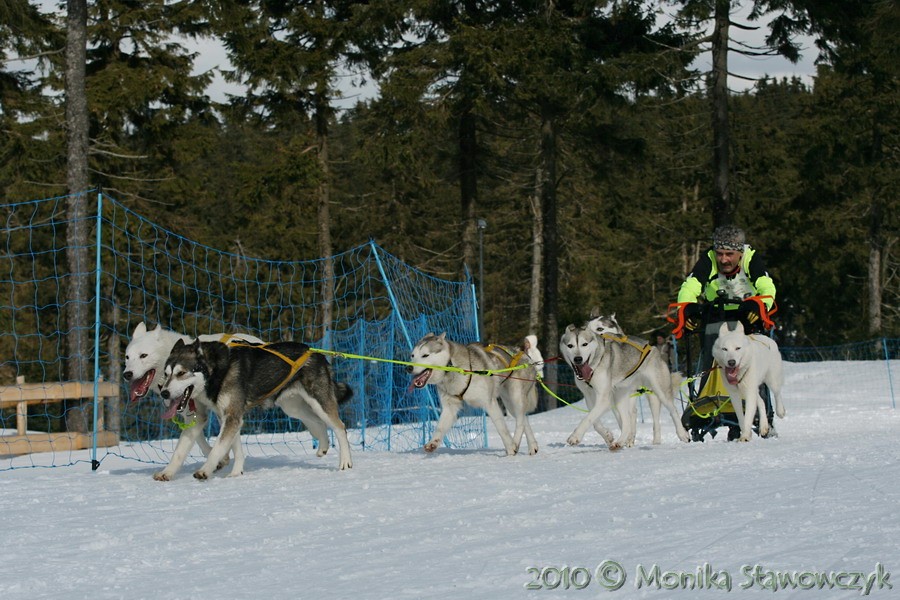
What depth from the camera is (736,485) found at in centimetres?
553

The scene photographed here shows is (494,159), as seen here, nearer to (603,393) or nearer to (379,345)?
(379,345)

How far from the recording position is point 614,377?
9195 mm

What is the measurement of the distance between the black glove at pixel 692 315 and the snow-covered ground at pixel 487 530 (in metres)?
1.58

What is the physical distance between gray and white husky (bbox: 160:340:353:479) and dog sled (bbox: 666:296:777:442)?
2.92 m

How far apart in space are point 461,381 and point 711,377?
7.40 feet

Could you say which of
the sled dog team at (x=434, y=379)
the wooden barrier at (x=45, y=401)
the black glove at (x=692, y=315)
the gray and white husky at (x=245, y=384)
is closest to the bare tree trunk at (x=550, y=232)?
the sled dog team at (x=434, y=379)

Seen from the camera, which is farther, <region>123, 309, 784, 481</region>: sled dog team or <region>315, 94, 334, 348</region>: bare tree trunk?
<region>315, 94, 334, 348</region>: bare tree trunk

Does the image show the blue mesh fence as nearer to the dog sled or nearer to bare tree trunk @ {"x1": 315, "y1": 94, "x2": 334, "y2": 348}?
bare tree trunk @ {"x1": 315, "y1": 94, "x2": 334, "y2": 348}

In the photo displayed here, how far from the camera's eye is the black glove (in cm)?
898

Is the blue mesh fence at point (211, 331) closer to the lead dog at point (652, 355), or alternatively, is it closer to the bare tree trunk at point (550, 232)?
the lead dog at point (652, 355)

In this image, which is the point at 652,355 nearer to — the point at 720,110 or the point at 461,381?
the point at 461,381

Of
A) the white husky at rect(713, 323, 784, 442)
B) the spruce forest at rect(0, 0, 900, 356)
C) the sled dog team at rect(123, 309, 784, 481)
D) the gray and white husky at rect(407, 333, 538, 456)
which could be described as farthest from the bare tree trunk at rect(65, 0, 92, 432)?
the white husky at rect(713, 323, 784, 442)

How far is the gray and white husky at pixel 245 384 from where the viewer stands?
7242 millimetres

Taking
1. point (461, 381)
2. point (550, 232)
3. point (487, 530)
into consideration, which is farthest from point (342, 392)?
point (550, 232)
